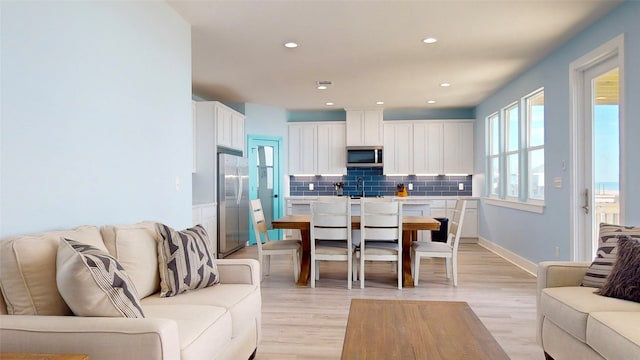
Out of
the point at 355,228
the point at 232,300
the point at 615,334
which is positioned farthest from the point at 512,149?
the point at 232,300

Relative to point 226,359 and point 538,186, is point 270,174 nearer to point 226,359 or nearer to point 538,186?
point 538,186

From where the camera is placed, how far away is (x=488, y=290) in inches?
174

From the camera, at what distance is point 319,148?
8422mm

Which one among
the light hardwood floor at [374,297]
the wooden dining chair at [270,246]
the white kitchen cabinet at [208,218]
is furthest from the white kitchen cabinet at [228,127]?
the light hardwood floor at [374,297]

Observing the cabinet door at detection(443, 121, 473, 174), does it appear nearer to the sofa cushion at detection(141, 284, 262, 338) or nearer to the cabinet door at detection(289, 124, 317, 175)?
the cabinet door at detection(289, 124, 317, 175)

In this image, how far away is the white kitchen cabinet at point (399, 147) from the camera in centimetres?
829

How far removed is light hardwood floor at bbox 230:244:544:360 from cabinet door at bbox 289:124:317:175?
8.57 ft

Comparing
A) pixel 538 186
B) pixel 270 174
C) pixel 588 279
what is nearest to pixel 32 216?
pixel 588 279

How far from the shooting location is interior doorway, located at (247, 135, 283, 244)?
784cm

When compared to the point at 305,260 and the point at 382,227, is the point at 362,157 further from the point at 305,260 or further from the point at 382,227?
the point at 382,227

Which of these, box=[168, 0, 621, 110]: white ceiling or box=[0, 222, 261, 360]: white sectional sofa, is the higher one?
box=[168, 0, 621, 110]: white ceiling

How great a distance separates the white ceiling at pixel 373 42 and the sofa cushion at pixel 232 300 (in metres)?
2.21

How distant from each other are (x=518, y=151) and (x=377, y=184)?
10.3ft

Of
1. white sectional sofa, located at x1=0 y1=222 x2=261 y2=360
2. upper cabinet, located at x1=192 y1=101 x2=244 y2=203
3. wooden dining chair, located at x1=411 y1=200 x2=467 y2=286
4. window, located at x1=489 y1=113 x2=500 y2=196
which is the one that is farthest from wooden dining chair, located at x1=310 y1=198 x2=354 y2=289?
window, located at x1=489 y1=113 x2=500 y2=196
